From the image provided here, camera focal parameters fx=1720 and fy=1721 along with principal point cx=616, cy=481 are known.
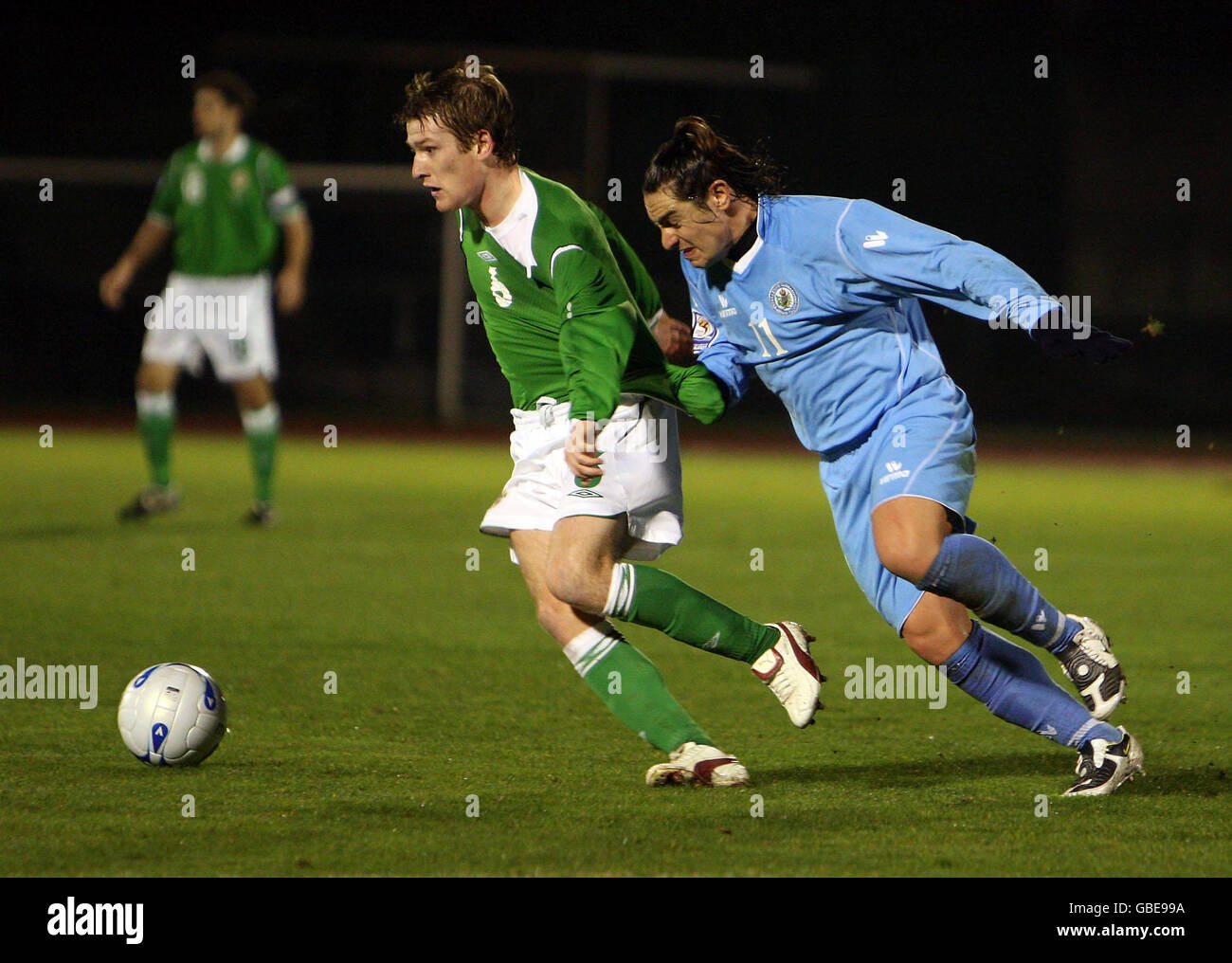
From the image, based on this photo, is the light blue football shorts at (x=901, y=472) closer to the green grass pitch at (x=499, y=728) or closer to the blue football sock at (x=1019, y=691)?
the blue football sock at (x=1019, y=691)

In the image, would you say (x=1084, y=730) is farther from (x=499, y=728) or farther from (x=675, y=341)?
(x=499, y=728)

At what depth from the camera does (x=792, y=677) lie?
4305mm

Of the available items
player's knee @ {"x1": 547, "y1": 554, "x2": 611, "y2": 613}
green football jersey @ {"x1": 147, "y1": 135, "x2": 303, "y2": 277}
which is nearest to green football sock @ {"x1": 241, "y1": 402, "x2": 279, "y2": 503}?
green football jersey @ {"x1": 147, "y1": 135, "x2": 303, "y2": 277}

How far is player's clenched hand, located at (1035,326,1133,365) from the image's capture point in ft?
12.0

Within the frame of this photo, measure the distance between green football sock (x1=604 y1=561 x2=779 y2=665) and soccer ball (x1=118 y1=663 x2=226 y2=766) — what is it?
1.12 metres

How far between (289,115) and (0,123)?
169 inches

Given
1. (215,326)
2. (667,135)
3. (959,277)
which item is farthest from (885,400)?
(667,135)

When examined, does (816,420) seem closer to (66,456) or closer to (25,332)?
(66,456)

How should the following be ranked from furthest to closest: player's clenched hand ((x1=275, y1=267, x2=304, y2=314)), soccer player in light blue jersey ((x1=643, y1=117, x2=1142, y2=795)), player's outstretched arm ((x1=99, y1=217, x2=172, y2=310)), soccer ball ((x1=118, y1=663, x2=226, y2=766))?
1. player's clenched hand ((x1=275, y1=267, x2=304, y2=314))
2. player's outstretched arm ((x1=99, y1=217, x2=172, y2=310))
3. soccer ball ((x1=118, y1=663, x2=226, y2=766))
4. soccer player in light blue jersey ((x1=643, y1=117, x2=1142, y2=795))

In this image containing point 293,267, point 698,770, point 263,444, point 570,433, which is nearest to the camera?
point 570,433

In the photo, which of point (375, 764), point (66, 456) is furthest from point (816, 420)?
point (66, 456)

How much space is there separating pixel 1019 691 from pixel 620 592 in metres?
1.00

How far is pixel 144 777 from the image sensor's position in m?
4.37

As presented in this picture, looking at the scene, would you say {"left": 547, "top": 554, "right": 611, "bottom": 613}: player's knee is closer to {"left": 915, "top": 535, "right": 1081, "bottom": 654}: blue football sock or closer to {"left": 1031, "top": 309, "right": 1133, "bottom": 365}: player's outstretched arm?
{"left": 915, "top": 535, "right": 1081, "bottom": 654}: blue football sock
